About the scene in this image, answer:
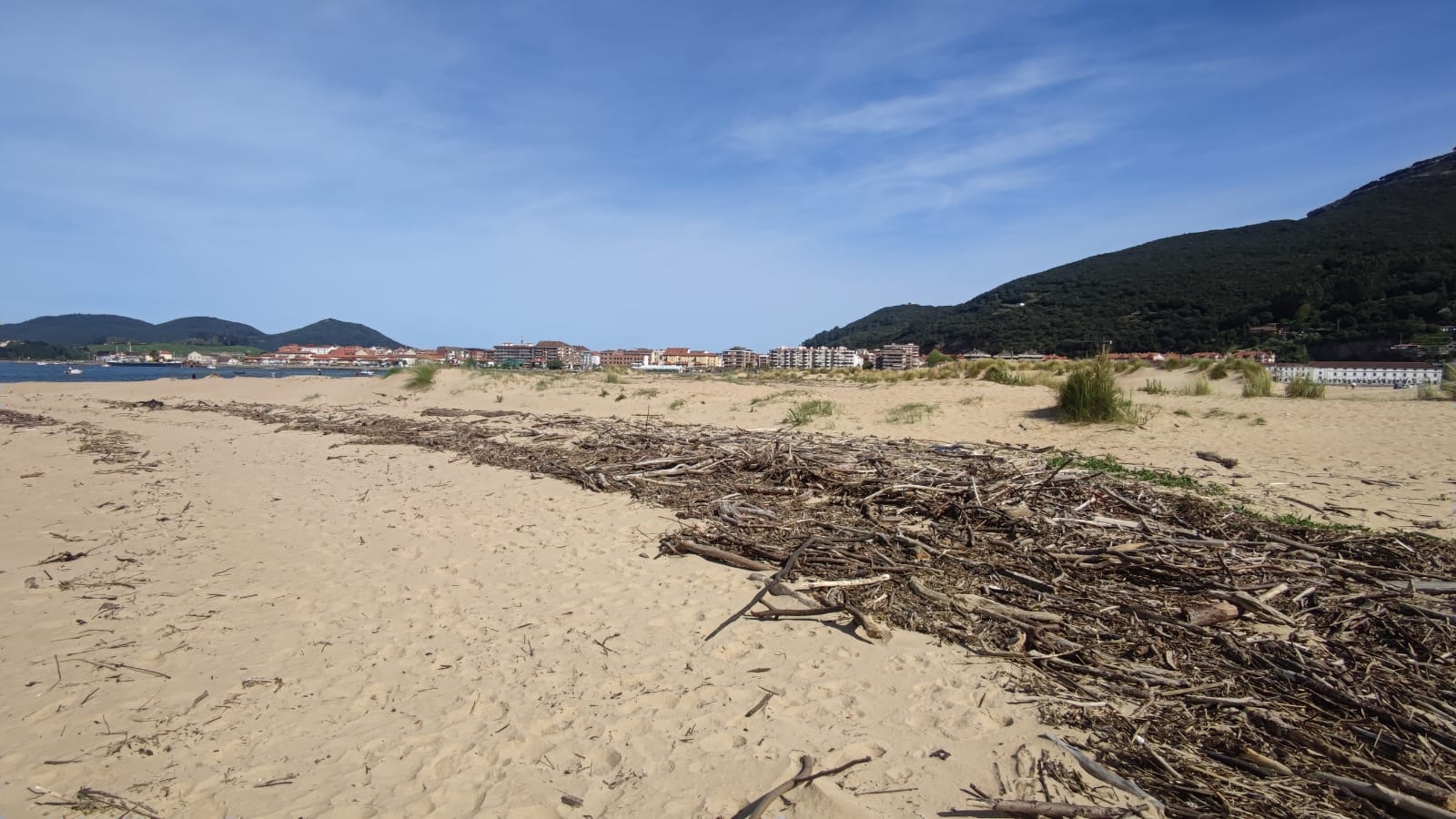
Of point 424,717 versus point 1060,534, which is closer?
point 424,717

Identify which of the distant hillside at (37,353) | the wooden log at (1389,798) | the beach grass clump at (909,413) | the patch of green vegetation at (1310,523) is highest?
the distant hillside at (37,353)

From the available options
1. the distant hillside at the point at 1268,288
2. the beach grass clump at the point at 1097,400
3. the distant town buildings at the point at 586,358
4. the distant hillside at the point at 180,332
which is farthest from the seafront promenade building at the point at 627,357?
the beach grass clump at the point at 1097,400

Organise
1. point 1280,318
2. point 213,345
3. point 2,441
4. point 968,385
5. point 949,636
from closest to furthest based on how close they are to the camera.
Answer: point 949,636 < point 2,441 < point 968,385 < point 1280,318 < point 213,345

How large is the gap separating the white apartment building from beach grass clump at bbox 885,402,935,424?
6507cm

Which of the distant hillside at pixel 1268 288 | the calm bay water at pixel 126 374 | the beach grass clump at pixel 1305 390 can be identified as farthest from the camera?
the distant hillside at pixel 1268 288

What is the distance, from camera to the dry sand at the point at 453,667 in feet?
8.38

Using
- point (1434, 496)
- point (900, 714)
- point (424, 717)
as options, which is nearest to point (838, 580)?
point (900, 714)

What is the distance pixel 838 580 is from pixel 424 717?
2575 mm

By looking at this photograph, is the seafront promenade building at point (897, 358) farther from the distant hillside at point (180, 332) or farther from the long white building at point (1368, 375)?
the distant hillside at point (180, 332)

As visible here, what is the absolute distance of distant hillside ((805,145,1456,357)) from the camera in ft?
132

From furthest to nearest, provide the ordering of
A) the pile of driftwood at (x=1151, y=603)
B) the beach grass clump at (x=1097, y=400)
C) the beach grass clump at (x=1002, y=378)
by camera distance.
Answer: the beach grass clump at (x=1002, y=378) → the beach grass clump at (x=1097, y=400) → the pile of driftwood at (x=1151, y=603)

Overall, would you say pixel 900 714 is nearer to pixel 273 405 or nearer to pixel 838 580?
pixel 838 580

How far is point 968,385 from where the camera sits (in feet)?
59.4

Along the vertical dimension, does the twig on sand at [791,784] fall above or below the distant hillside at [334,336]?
below
